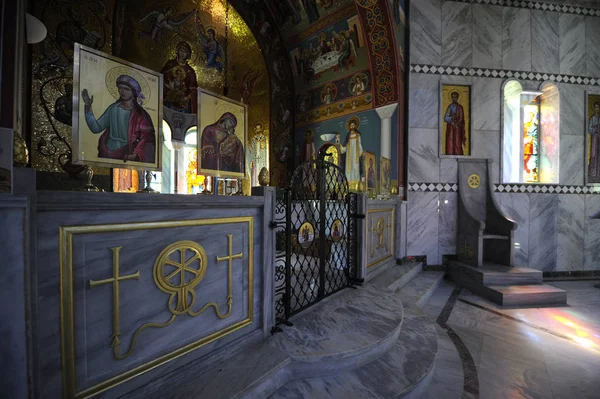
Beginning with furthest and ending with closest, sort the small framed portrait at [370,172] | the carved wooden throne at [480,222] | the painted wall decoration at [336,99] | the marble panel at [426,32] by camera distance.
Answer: the painted wall decoration at [336,99], the marble panel at [426,32], the small framed portrait at [370,172], the carved wooden throne at [480,222]

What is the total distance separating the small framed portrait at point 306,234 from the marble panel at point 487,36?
5934mm

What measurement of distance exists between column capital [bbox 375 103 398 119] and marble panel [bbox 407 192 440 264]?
5.99 feet

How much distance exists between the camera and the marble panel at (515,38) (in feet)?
19.6

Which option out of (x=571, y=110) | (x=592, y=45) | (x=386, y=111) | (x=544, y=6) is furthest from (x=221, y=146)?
(x=592, y=45)

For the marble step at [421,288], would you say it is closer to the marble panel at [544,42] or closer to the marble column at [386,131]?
the marble column at [386,131]

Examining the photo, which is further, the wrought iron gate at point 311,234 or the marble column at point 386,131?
the marble column at point 386,131

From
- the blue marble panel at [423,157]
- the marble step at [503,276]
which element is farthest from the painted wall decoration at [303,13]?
the marble step at [503,276]

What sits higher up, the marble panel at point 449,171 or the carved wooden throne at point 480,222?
the marble panel at point 449,171

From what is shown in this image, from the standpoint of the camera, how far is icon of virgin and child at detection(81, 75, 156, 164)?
2168 mm

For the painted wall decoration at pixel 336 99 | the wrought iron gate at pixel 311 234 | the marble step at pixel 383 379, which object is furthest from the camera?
the painted wall decoration at pixel 336 99

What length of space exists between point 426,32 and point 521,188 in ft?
13.5

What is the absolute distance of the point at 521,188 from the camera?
5.90 metres

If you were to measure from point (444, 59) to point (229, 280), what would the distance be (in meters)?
6.61

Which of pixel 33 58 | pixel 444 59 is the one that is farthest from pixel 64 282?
pixel 444 59
